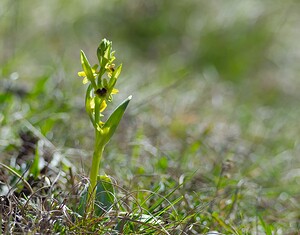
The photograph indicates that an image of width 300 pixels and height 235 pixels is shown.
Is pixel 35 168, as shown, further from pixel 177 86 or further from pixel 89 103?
pixel 177 86

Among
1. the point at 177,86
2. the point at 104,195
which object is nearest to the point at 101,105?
the point at 104,195

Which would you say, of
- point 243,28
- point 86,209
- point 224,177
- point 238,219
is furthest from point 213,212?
point 243,28

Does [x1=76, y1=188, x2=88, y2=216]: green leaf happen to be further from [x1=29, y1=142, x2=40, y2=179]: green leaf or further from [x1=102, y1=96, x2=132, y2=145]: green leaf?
[x1=29, y1=142, x2=40, y2=179]: green leaf

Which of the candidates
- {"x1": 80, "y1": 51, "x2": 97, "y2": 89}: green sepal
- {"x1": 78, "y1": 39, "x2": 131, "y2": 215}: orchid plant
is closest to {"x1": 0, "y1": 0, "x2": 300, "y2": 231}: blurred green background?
{"x1": 78, "y1": 39, "x2": 131, "y2": 215}: orchid plant

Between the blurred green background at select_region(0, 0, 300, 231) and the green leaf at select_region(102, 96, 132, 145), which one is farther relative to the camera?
the blurred green background at select_region(0, 0, 300, 231)

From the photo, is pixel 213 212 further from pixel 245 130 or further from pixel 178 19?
pixel 178 19

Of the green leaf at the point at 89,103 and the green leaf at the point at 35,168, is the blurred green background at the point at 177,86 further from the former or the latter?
the green leaf at the point at 89,103

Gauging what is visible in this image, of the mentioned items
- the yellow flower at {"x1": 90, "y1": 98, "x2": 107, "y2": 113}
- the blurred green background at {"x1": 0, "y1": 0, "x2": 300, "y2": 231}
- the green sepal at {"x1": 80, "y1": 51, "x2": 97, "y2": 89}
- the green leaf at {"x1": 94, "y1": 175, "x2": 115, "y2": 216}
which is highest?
the green sepal at {"x1": 80, "y1": 51, "x2": 97, "y2": 89}
